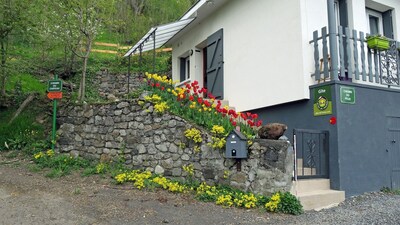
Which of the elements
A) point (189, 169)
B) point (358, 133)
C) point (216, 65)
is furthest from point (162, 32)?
point (358, 133)

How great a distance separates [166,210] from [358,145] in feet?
12.9

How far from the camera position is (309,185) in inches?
231

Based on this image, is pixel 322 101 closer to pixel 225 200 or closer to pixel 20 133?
pixel 225 200

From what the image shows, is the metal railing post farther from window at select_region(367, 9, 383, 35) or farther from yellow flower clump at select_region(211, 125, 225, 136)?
window at select_region(367, 9, 383, 35)

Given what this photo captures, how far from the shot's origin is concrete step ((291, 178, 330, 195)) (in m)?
5.58

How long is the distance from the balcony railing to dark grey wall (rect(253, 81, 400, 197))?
0.90ft

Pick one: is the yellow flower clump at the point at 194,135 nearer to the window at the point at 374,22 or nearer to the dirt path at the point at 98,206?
the dirt path at the point at 98,206

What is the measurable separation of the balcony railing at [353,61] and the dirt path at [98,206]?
3200 millimetres

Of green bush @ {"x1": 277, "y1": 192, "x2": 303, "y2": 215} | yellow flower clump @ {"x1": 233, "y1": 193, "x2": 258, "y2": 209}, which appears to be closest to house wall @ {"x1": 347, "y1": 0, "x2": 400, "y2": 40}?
green bush @ {"x1": 277, "y1": 192, "x2": 303, "y2": 215}

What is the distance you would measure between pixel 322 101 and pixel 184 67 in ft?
25.3

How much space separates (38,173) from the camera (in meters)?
7.18

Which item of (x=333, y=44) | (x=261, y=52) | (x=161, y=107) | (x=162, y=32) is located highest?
(x=162, y=32)

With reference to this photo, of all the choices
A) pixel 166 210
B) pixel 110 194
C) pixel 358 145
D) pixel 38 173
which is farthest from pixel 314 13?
pixel 38 173

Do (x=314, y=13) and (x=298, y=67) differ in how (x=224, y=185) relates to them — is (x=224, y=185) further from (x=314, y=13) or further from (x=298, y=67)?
(x=314, y=13)
